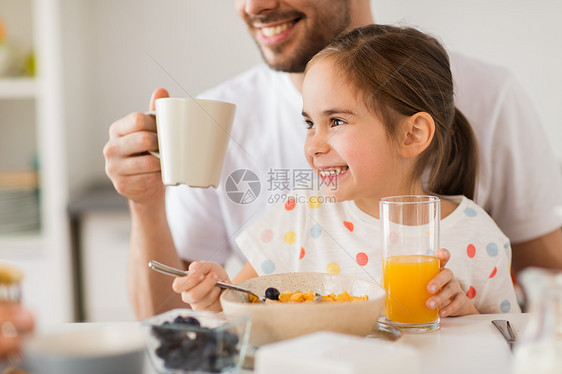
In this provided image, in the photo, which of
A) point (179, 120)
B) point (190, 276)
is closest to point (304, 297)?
point (190, 276)

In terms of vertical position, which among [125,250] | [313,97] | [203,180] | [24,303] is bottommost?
[125,250]

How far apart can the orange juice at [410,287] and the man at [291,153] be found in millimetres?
280

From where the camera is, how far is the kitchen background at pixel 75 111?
217 cm

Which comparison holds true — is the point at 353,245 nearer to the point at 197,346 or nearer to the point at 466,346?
the point at 466,346

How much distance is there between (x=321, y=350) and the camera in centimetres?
53

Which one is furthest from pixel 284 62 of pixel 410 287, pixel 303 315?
pixel 303 315

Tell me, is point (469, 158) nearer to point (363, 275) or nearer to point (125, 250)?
point (363, 275)

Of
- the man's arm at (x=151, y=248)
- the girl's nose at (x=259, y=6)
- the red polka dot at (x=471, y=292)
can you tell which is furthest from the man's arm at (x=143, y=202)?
the red polka dot at (x=471, y=292)

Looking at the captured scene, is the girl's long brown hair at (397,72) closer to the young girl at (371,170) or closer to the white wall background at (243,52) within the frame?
the young girl at (371,170)

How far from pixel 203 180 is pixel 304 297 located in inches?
8.4

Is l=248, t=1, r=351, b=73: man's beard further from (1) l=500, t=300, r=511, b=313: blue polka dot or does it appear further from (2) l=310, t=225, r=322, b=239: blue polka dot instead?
(1) l=500, t=300, r=511, b=313: blue polka dot

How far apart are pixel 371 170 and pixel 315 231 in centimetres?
12

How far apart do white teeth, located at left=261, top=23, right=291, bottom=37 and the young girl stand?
232 mm

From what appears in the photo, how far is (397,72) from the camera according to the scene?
3.06 ft
